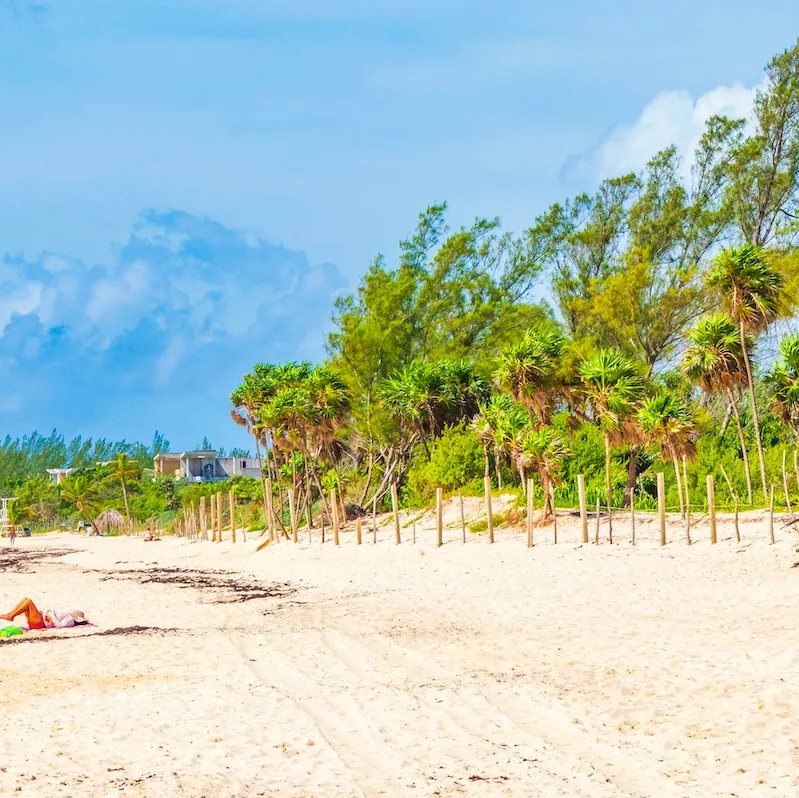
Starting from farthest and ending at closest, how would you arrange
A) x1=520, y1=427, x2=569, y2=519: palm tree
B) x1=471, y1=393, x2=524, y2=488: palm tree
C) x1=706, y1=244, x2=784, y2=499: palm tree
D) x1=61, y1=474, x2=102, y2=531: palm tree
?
x1=61, y1=474, x2=102, y2=531: palm tree, x1=471, y1=393, x2=524, y2=488: palm tree, x1=520, y1=427, x2=569, y2=519: palm tree, x1=706, y1=244, x2=784, y2=499: palm tree

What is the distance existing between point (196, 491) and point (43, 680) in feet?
195

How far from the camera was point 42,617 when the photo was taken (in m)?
14.9

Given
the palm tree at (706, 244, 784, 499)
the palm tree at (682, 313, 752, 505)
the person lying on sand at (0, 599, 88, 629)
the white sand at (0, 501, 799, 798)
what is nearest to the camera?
the white sand at (0, 501, 799, 798)

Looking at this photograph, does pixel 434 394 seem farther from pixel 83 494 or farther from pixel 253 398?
pixel 83 494

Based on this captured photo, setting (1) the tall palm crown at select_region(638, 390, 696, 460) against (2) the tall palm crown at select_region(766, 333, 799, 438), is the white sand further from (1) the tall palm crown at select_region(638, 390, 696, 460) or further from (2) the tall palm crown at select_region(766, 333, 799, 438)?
(2) the tall palm crown at select_region(766, 333, 799, 438)

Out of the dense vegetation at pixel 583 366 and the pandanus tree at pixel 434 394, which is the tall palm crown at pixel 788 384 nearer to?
the dense vegetation at pixel 583 366

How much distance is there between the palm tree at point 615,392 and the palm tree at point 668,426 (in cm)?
45

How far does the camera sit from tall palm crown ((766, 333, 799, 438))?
2614cm

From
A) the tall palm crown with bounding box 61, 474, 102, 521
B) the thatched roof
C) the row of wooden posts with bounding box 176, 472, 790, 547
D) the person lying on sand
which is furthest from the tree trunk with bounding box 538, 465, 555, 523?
the tall palm crown with bounding box 61, 474, 102, 521

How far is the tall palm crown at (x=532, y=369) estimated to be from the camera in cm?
2817

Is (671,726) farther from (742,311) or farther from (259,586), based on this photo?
(742,311)

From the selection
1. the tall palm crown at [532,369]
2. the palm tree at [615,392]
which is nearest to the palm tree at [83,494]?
the tall palm crown at [532,369]

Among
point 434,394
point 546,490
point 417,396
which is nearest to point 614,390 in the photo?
point 546,490

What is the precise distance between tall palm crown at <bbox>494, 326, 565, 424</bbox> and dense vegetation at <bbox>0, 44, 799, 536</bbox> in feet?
0.18
